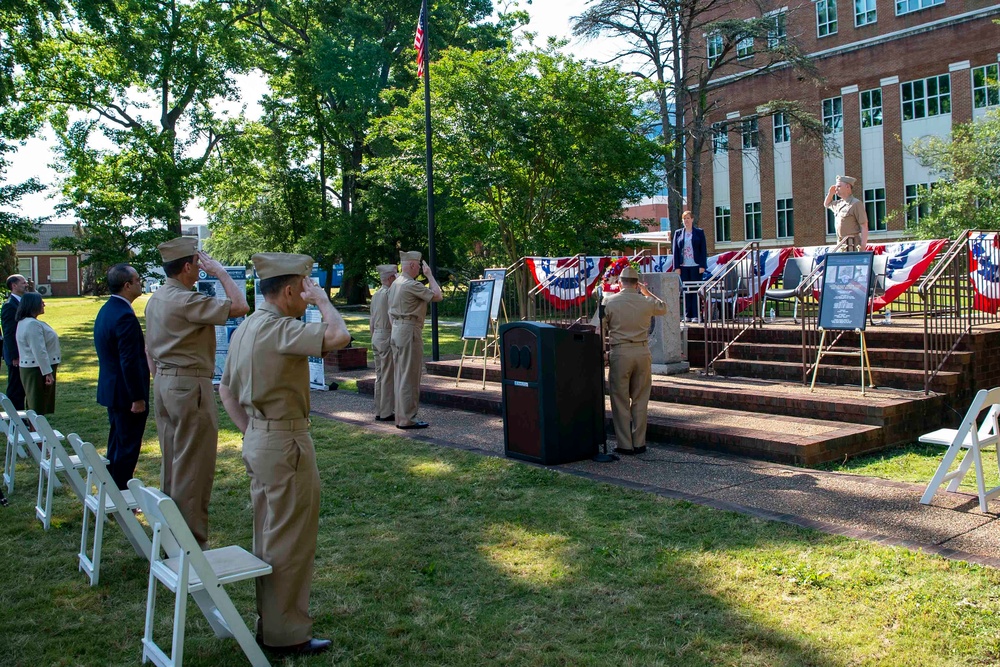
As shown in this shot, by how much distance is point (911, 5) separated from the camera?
3603cm

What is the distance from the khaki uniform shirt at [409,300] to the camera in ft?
33.3

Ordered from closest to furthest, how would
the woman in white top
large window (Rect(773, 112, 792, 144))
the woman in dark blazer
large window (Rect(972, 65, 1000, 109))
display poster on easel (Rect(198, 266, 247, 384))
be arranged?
1. the woman in white top
2. the woman in dark blazer
3. display poster on easel (Rect(198, 266, 247, 384))
4. large window (Rect(972, 65, 1000, 109))
5. large window (Rect(773, 112, 792, 144))

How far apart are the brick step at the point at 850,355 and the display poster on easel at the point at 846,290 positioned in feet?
3.03

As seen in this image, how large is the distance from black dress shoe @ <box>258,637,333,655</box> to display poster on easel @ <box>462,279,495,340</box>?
338 inches

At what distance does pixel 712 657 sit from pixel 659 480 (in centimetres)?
351

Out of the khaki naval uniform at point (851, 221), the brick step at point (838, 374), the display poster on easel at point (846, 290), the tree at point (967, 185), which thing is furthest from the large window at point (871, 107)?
the display poster on easel at point (846, 290)

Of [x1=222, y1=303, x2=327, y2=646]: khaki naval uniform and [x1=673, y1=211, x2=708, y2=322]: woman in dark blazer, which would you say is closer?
[x1=222, y1=303, x2=327, y2=646]: khaki naval uniform

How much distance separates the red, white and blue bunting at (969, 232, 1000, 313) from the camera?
10867mm

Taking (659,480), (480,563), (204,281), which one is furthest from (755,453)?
(204,281)

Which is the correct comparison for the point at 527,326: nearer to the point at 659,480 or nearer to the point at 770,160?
the point at 659,480

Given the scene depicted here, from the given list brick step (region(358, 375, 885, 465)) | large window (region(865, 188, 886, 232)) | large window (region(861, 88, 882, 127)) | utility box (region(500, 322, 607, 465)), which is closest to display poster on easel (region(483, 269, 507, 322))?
brick step (region(358, 375, 885, 465))

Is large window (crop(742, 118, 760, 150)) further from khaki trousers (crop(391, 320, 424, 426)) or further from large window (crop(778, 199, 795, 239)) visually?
khaki trousers (crop(391, 320, 424, 426))

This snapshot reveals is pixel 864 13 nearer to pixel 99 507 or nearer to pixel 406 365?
pixel 406 365

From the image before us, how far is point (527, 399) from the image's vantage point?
27.8 ft
